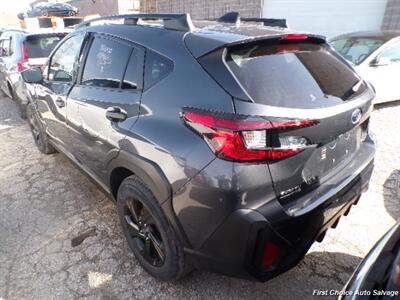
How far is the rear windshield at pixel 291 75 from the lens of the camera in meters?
1.73

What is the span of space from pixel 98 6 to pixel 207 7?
1058 cm

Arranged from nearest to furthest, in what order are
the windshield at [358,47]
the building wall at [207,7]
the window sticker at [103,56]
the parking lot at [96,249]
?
the parking lot at [96,249] → the window sticker at [103,56] → the windshield at [358,47] → the building wall at [207,7]

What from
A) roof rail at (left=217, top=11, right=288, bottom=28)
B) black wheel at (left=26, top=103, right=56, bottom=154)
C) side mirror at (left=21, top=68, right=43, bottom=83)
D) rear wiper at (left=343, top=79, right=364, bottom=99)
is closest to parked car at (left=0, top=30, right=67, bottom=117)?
black wheel at (left=26, top=103, right=56, bottom=154)

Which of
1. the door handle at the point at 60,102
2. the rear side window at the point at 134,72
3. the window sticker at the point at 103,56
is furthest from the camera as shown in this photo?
the door handle at the point at 60,102

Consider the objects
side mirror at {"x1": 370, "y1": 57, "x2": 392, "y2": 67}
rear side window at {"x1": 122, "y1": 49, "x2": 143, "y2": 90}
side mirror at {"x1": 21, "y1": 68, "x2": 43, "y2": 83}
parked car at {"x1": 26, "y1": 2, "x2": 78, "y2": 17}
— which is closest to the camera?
rear side window at {"x1": 122, "y1": 49, "x2": 143, "y2": 90}

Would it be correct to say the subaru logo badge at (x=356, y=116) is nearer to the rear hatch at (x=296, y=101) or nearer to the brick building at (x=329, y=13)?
the rear hatch at (x=296, y=101)

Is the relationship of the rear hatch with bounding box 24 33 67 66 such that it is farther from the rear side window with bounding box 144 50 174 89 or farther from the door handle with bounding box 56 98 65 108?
the rear side window with bounding box 144 50 174 89

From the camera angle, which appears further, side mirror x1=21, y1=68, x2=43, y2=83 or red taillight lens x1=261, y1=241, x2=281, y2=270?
side mirror x1=21, y1=68, x2=43, y2=83

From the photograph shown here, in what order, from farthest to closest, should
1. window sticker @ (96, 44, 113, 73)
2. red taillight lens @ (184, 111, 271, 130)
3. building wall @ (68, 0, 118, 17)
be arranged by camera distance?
1. building wall @ (68, 0, 118, 17)
2. window sticker @ (96, 44, 113, 73)
3. red taillight lens @ (184, 111, 271, 130)

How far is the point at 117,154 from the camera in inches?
90.3

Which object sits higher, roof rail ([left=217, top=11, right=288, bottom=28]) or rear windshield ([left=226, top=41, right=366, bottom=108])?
roof rail ([left=217, top=11, right=288, bottom=28])

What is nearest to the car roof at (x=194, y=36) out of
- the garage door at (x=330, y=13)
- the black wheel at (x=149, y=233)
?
the black wheel at (x=149, y=233)

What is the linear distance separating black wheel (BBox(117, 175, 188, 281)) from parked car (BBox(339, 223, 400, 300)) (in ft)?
3.31

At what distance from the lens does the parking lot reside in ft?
7.54
